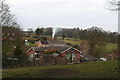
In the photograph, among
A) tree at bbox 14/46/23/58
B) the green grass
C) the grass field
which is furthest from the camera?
the green grass

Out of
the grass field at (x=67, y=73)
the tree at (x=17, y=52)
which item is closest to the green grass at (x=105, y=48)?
the tree at (x=17, y=52)

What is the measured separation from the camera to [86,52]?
2304 inches

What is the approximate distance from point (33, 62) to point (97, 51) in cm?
2673

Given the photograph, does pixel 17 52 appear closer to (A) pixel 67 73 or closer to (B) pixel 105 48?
(A) pixel 67 73

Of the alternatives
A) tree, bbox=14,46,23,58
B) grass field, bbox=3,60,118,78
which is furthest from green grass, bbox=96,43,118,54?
grass field, bbox=3,60,118,78

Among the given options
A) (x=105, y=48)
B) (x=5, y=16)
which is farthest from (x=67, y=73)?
(x=105, y=48)

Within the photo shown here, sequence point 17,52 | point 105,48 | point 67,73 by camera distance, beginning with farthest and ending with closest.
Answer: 1. point 105,48
2. point 17,52
3. point 67,73

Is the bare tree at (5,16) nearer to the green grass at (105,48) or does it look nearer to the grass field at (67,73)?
the grass field at (67,73)

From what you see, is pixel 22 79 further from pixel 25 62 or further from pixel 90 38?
pixel 90 38

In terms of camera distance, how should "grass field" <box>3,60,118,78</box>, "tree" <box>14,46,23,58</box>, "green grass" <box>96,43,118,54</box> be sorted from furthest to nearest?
1. "green grass" <box>96,43,118,54</box>
2. "tree" <box>14,46,23,58</box>
3. "grass field" <box>3,60,118,78</box>

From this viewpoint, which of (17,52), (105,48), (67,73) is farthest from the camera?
(105,48)

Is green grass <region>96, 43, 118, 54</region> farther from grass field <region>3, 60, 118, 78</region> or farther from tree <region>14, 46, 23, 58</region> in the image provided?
grass field <region>3, 60, 118, 78</region>

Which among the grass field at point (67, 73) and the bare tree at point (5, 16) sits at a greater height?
the bare tree at point (5, 16)

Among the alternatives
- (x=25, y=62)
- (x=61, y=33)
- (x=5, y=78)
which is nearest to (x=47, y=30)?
(x=61, y=33)
